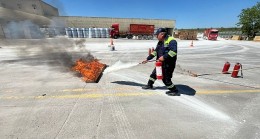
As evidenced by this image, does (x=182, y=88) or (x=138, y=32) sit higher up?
(x=138, y=32)

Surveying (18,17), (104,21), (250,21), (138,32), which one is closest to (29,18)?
(18,17)

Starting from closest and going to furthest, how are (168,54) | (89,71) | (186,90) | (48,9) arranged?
(168,54)
(186,90)
(89,71)
(48,9)

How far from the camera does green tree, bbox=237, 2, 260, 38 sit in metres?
52.9

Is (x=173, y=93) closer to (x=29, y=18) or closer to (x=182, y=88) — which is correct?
(x=182, y=88)

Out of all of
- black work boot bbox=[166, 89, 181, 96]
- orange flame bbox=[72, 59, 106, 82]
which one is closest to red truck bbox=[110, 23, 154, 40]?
orange flame bbox=[72, 59, 106, 82]

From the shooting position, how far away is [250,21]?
176ft

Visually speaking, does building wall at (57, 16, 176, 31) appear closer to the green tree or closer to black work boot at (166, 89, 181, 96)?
the green tree

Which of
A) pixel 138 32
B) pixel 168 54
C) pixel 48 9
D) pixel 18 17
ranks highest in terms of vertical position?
pixel 48 9

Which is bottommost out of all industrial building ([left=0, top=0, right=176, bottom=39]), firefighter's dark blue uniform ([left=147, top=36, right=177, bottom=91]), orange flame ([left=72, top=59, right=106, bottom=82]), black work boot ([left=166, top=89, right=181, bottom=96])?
black work boot ([left=166, top=89, right=181, bottom=96])

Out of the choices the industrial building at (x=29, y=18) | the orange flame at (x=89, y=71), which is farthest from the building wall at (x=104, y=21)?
the orange flame at (x=89, y=71)

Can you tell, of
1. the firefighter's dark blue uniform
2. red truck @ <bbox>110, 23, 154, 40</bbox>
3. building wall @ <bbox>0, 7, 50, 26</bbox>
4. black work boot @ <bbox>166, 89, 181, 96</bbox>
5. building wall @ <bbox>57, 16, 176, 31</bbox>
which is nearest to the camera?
the firefighter's dark blue uniform

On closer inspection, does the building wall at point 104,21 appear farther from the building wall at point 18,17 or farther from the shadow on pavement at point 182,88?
the shadow on pavement at point 182,88

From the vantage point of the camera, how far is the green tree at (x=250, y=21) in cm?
5287

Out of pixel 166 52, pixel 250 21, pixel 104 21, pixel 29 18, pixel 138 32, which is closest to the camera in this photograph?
pixel 166 52
